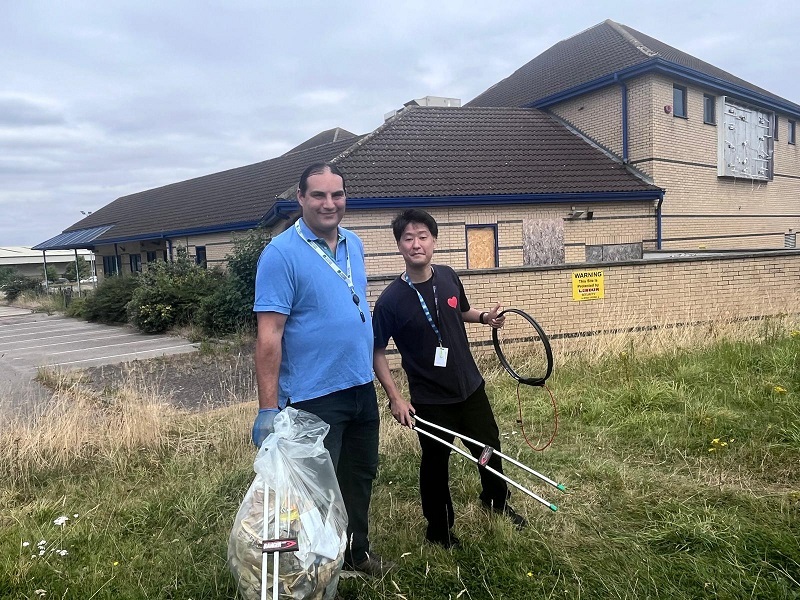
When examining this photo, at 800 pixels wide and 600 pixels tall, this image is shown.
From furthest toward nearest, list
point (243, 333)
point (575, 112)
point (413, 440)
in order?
1. point (575, 112)
2. point (243, 333)
3. point (413, 440)

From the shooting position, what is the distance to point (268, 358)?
267 cm

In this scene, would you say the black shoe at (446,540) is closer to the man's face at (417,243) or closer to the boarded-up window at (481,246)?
the man's face at (417,243)

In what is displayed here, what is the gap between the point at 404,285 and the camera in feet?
11.0

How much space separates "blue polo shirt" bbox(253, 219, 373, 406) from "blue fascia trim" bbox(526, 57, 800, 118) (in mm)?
15450

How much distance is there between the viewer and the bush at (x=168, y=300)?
1446cm

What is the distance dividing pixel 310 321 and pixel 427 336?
763mm

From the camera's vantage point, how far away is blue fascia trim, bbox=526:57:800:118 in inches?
620

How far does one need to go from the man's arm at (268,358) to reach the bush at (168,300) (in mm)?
11951

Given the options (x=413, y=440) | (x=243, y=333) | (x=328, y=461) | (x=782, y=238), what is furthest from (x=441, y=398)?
(x=782, y=238)

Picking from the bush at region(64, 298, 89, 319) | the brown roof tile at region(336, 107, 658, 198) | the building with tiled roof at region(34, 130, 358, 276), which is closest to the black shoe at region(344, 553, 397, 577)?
the brown roof tile at region(336, 107, 658, 198)

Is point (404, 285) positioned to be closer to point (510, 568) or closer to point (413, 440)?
point (510, 568)

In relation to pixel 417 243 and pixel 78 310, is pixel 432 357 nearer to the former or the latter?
pixel 417 243

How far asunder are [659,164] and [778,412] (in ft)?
42.1

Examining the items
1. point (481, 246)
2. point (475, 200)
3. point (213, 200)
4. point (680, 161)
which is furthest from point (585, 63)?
point (213, 200)
